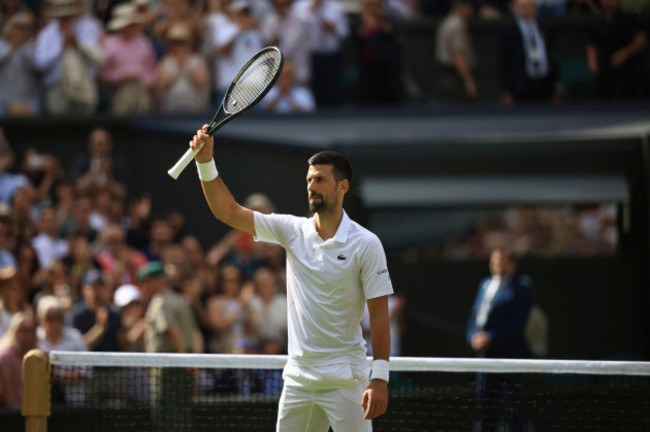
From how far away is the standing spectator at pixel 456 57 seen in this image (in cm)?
1429

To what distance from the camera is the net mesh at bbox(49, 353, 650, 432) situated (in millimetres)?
6777

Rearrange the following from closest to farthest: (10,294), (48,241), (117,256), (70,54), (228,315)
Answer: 1. (10,294)
2. (228,315)
3. (117,256)
4. (48,241)
5. (70,54)

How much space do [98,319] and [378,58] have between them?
18.4 ft

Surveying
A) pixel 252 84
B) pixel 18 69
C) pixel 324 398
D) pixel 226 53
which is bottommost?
pixel 324 398

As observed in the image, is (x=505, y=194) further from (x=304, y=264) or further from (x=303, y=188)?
(x=304, y=264)

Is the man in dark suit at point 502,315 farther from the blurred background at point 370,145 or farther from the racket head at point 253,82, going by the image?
the racket head at point 253,82

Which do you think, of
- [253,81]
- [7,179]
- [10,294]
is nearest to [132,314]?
[10,294]

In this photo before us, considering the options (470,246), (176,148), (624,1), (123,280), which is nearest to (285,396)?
(123,280)

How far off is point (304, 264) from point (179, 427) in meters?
1.97

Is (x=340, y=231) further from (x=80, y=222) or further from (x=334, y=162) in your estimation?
(x=80, y=222)

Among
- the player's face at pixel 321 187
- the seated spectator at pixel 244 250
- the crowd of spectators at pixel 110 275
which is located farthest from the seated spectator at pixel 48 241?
the player's face at pixel 321 187

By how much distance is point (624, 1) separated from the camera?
1481 centimetres

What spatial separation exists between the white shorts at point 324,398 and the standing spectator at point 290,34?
8.56 m

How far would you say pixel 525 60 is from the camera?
13859 millimetres
